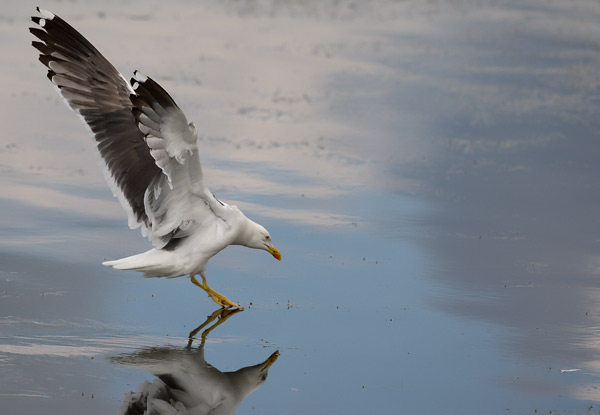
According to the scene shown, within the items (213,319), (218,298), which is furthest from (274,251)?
(213,319)

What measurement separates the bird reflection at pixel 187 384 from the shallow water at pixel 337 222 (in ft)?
0.20

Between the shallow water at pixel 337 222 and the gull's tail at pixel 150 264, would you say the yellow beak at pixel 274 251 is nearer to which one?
the shallow water at pixel 337 222

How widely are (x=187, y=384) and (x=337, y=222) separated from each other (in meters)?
4.09

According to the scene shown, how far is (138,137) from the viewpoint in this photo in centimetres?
779

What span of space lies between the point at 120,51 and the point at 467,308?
9.33 metres

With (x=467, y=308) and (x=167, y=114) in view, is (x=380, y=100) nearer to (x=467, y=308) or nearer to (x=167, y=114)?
(x=467, y=308)

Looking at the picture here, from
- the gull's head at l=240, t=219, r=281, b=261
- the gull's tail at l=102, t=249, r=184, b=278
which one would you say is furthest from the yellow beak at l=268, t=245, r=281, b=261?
the gull's tail at l=102, t=249, r=184, b=278

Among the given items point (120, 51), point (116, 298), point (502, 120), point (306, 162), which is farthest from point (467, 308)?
point (120, 51)

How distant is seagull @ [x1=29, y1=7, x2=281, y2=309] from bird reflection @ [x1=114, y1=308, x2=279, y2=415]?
32.0 inches

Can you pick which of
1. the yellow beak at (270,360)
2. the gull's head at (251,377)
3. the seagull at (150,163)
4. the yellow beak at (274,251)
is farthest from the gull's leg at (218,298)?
the gull's head at (251,377)

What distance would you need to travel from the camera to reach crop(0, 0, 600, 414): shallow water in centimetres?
655

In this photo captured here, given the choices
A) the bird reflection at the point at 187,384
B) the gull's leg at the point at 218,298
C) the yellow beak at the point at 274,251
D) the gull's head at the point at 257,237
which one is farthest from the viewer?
the yellow beak at the point at 274,251

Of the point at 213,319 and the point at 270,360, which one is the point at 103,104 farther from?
the point at 270,360

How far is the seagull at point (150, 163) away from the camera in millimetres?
6723
